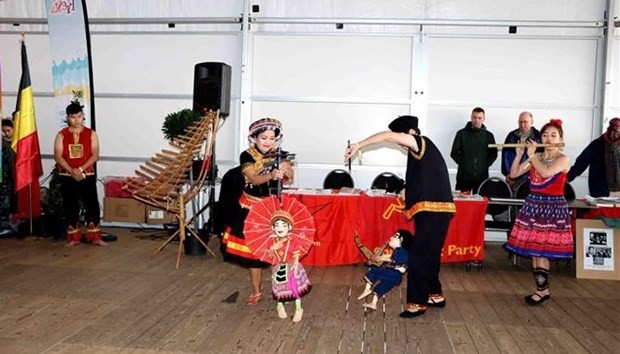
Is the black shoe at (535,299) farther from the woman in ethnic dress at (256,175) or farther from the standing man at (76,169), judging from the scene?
the standing man at (76,169)

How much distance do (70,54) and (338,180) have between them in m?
3.82

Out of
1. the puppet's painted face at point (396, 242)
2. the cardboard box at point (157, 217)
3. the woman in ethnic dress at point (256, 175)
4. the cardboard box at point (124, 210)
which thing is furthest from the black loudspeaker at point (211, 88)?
the puppet's painted face at point (396, 242)

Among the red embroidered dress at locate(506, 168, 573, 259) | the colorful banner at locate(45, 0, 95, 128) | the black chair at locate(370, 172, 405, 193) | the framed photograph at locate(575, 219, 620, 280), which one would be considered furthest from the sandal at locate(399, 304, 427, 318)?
the colorful banner at locate(45, 0, 95, 128)

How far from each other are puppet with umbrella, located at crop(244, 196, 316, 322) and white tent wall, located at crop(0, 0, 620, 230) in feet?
13.7

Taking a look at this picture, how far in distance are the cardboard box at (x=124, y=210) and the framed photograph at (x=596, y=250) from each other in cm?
551

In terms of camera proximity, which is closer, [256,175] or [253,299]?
[256,175]

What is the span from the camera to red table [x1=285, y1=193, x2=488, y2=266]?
579 centimetres

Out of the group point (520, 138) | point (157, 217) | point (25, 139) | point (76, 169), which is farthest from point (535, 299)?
point (25, 139)

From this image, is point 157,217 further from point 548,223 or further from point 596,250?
point 596,250

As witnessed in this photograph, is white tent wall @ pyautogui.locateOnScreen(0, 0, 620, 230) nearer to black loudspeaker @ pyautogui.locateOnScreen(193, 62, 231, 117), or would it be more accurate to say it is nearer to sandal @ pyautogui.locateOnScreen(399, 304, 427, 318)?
black loudspeaker @ pyautogui.locateOnScreen(193, 62, 231, 117)

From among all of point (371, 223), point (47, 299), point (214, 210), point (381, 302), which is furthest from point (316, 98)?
point (47, 299)

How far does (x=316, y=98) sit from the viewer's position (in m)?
8.17

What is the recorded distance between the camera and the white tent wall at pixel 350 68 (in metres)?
7.86

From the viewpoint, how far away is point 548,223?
4.62 metres
